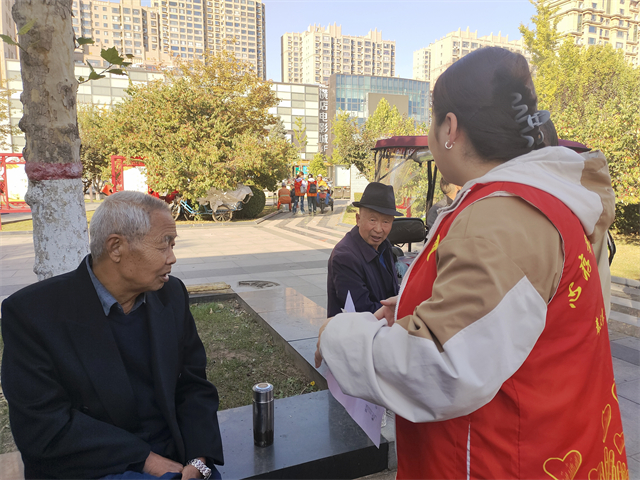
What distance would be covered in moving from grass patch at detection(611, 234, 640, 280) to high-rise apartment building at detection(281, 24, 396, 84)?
160038mm

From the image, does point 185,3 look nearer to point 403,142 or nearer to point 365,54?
point 365,54

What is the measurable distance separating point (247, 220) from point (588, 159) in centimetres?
1749

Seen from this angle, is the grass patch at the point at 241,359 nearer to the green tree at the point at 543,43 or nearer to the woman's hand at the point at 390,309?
the woman's hand at the point at 390,309

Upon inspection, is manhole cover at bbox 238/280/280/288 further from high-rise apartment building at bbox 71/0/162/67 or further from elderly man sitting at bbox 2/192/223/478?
high-rise apartment building at bbox 71/0/162/67

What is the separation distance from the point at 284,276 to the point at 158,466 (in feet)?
20.8

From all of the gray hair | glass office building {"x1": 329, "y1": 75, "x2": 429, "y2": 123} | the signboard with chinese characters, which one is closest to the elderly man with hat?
the gray hair

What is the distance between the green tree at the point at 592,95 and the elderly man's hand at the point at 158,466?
11903 mm

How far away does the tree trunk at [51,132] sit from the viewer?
2789mm

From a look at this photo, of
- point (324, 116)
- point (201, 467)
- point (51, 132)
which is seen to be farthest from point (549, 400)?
point (324, 116)

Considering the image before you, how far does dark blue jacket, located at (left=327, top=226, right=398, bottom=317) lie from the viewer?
2.98 meters

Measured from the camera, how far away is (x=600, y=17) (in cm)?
8588

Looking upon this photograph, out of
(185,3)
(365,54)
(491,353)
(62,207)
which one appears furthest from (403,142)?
(365,54)

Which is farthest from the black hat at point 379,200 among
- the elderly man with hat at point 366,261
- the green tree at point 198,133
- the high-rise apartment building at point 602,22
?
the high-rise apartment building at point 602,22

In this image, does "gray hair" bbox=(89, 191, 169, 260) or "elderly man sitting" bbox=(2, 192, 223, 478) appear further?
"gray hair" bbox=(89, 191, 169, 260)
